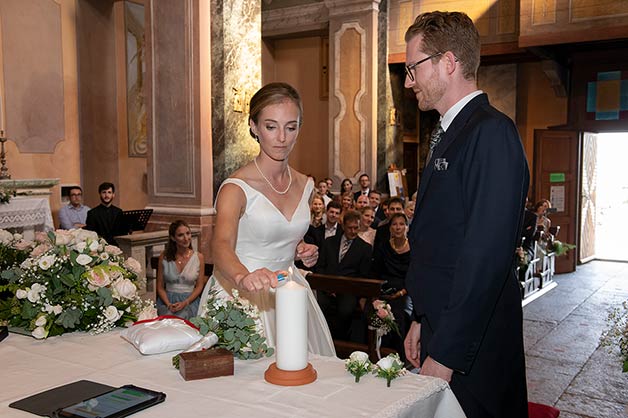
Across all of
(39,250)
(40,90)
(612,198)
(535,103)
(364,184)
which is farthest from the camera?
(612,198)

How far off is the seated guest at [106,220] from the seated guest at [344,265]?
2.43 m

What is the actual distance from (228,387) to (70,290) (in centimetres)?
85

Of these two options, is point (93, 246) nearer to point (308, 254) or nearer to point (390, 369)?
point (308, 254)

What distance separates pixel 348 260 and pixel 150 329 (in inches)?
140

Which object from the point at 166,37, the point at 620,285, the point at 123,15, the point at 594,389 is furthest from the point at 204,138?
the point at 620,285

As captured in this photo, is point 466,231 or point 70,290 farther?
point 70,290

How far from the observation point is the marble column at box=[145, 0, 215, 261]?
7.00 meters

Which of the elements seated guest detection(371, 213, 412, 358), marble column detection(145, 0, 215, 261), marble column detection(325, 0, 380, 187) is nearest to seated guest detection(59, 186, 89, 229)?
marble column detection(145, 0, 215, 261)

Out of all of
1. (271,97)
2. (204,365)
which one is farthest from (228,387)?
(271,97)

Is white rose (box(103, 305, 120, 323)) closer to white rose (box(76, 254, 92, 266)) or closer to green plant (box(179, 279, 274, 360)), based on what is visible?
white rose (box(76, 254, 92, 266))

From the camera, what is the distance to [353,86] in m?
11.8

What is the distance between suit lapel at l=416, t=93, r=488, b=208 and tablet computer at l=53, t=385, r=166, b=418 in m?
0.95

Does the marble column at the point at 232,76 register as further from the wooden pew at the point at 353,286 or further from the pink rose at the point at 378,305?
the pink rose at the point at 378,305

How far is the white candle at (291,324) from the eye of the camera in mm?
1511
